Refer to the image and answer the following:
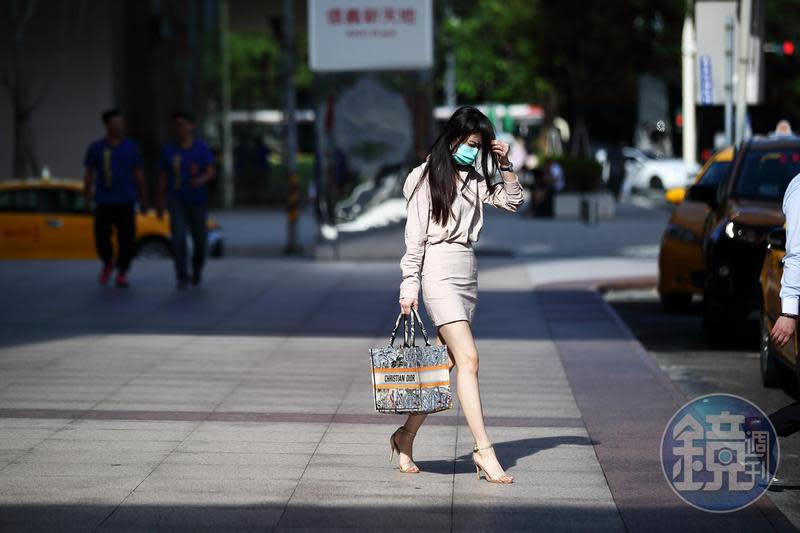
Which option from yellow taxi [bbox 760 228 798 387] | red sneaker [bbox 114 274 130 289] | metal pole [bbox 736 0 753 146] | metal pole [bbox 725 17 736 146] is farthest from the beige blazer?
metal pole [bbox 736 0 753 146]

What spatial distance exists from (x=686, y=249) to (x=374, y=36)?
7.02 m

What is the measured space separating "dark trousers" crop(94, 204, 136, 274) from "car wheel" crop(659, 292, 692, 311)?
5421 mm

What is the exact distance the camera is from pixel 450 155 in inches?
265

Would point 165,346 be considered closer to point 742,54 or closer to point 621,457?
point 621,457

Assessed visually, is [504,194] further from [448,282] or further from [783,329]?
[783,329]

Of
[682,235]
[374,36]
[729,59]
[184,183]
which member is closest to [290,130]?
[374,36]

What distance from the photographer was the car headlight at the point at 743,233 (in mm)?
11328

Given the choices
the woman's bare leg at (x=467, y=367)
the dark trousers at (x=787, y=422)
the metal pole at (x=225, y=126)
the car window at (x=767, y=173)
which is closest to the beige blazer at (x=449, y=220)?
the woman's bare leg at (x=467, y=367)

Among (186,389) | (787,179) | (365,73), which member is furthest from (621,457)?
(365,73)

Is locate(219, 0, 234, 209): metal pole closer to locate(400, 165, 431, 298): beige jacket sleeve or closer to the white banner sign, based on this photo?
the white banner sign

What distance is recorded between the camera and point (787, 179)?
12438 mm

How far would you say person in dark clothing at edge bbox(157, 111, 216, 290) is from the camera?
1497 cm

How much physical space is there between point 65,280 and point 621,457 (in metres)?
→ 10.2

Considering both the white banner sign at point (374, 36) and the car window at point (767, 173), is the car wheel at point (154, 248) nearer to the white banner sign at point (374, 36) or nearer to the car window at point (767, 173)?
the white banner sign at point (374, 36)
